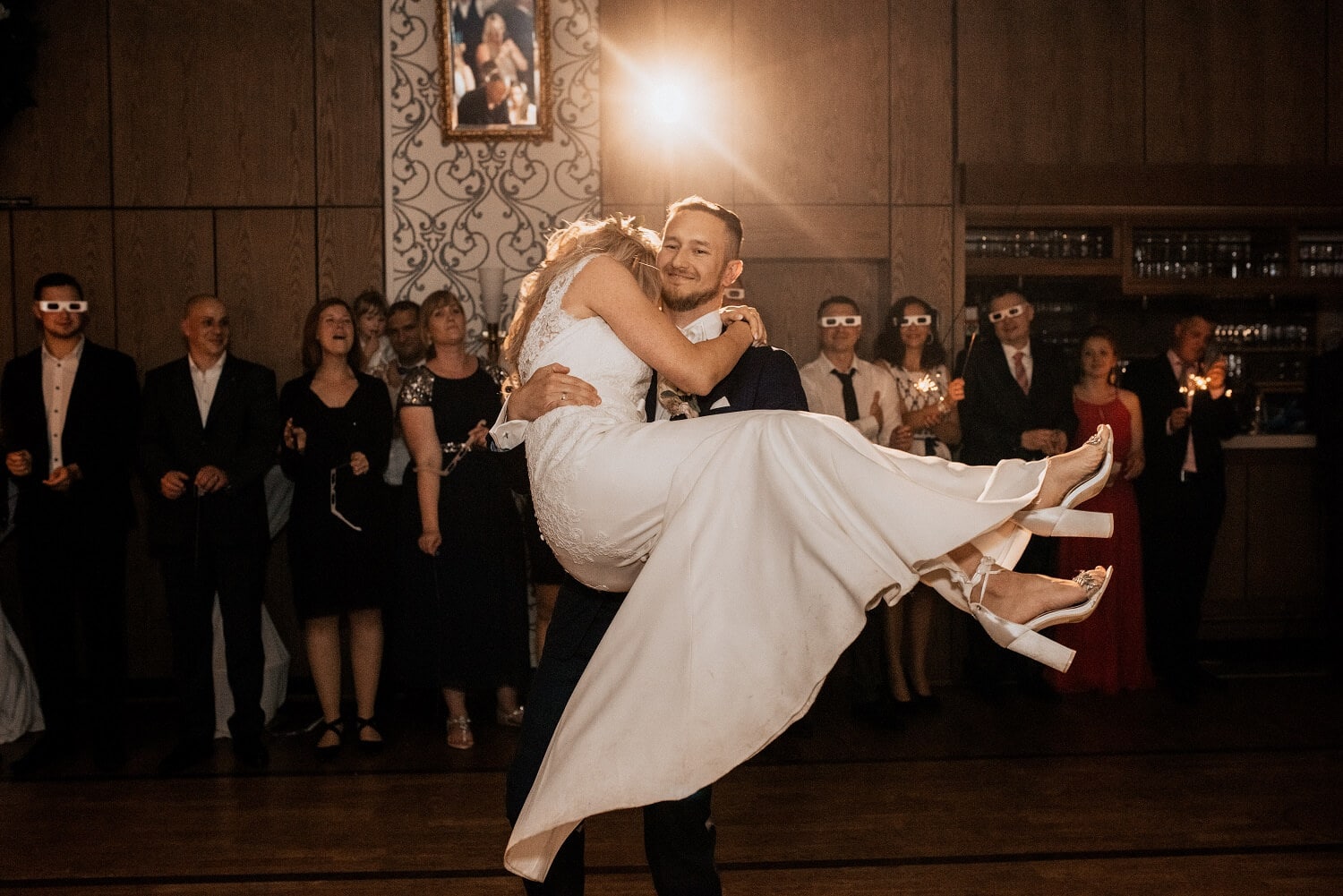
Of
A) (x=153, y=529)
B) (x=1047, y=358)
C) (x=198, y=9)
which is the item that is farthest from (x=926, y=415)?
(x=198, y=9)

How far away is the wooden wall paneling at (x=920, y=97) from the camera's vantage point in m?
5.66

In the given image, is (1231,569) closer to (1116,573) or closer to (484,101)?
(1116,573)

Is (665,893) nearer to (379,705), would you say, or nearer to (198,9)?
(379,705)

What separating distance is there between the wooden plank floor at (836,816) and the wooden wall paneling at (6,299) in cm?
187

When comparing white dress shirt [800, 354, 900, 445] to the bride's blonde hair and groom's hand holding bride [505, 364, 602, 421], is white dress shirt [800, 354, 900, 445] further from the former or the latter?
groom's hand holding bride [505, 364, 602, 421]

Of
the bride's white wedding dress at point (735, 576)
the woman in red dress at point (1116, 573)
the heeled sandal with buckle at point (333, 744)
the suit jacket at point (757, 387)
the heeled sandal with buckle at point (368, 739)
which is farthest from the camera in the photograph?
the woman in red dress at point (1116, 573)

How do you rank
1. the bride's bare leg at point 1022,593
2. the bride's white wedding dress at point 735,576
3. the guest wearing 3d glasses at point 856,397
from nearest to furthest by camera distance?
the bride's white wedding dress at point 735,576
the bride's bare leg at point 1022,593
the guest wearing 3d glasses at point 856,397

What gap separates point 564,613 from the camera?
2.32 m

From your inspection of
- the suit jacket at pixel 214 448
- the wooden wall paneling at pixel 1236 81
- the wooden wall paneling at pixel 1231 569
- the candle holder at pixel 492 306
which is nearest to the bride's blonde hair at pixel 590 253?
the suit jacket at pixel 214 448

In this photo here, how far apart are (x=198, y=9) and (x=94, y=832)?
144 inches

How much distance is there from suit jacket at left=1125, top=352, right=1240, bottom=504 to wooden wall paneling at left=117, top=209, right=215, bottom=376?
4.33m

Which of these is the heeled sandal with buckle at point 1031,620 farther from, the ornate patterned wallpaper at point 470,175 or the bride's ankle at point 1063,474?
the ornate patterned wallpaper at point 470,175

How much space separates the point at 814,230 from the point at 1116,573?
2.07 metres

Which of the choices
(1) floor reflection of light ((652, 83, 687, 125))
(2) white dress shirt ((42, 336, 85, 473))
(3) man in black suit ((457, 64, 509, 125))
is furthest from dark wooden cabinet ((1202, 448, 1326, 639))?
(2) white dress shirt ((42, 336, 85, 473))
